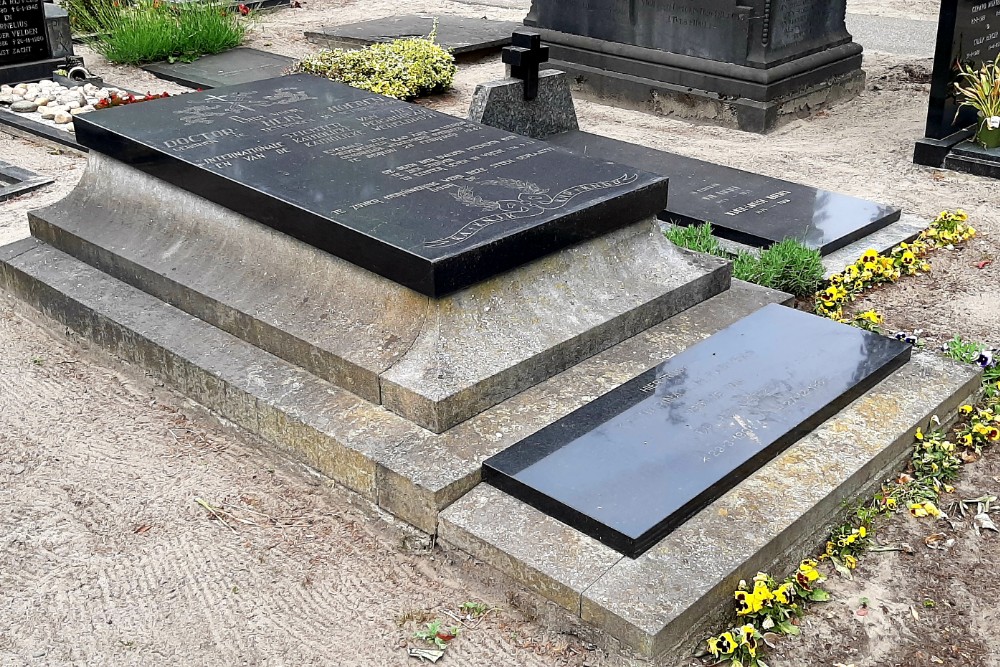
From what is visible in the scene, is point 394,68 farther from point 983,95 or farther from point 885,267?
point 885,267

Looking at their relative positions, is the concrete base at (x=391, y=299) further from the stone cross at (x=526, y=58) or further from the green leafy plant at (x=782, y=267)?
the stone cross at (x=526, y=58)

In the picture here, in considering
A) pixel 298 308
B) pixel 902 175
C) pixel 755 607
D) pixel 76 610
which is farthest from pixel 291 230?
pixel 902 175

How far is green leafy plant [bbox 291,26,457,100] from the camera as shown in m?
8.64

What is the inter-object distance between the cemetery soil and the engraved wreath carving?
3.29 ft

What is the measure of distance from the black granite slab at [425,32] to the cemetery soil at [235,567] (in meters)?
6.41

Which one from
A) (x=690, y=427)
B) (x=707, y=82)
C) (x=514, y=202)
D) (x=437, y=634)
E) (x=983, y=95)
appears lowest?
(x=437, y=634)

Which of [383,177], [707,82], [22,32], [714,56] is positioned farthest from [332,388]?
[22,32]

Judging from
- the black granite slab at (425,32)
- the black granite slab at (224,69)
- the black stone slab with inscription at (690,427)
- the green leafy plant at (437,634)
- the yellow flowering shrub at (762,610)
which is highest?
the black granite slab at (425,32)

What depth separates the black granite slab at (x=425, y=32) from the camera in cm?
1028

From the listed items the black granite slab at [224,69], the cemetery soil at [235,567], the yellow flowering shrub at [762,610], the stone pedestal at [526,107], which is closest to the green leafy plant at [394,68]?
the black granite slab at [224,69]

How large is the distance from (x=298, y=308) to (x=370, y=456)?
0.81m

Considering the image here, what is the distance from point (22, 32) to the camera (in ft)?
29.1

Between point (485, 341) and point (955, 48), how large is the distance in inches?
181

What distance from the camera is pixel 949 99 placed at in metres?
6.87
